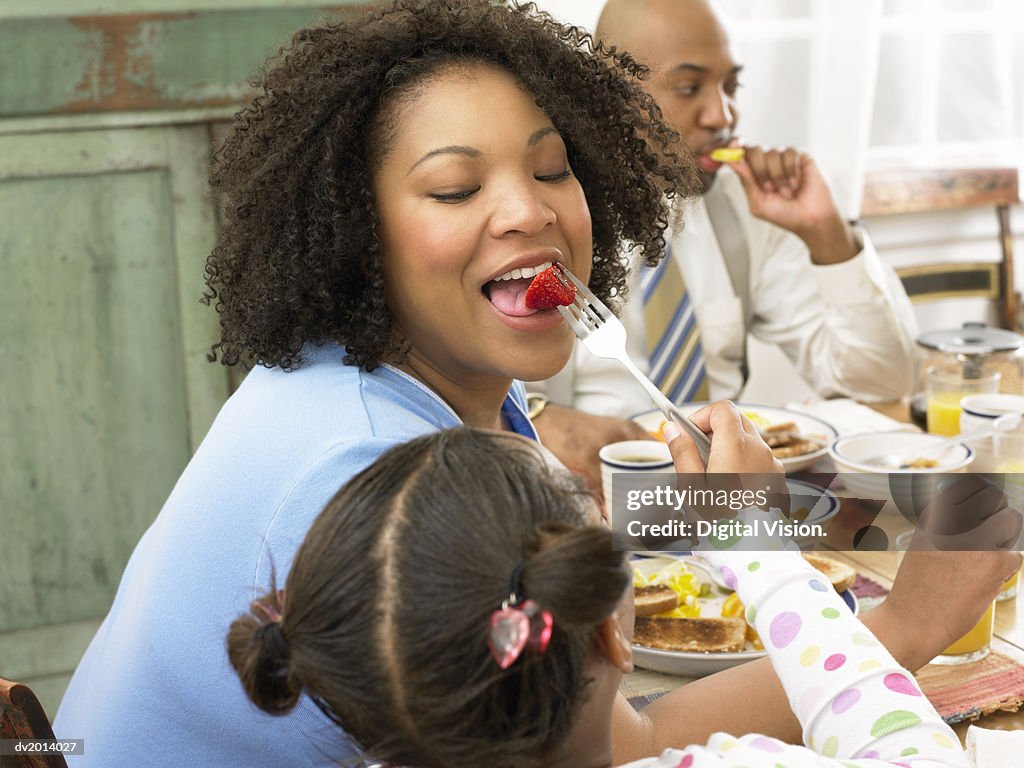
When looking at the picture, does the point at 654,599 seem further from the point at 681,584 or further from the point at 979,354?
the point at 979,354

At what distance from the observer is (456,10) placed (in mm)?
1262

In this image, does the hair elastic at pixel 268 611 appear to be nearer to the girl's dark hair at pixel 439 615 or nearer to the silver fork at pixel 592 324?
the girl's dark hair at pixel 439 615

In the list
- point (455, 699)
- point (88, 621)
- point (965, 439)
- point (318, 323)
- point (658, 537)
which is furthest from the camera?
point (88, 621)

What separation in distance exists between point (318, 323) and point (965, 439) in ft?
3.03

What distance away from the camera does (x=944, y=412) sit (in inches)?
69.9

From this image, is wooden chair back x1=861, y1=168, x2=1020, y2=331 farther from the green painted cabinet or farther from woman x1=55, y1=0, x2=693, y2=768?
woman x1=55, y1=0, x2=693, y2=768

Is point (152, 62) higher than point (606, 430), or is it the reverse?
point (152, 62)

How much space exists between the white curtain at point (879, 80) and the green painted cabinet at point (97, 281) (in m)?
1.03

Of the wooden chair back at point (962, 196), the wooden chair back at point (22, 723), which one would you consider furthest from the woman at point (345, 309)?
the wooden chair back at point (962, 196)

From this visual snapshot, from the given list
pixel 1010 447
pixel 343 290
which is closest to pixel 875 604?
pixel 1010 447

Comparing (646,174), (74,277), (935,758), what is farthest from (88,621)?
(935,758)

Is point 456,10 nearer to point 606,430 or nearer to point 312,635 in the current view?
point 606,430

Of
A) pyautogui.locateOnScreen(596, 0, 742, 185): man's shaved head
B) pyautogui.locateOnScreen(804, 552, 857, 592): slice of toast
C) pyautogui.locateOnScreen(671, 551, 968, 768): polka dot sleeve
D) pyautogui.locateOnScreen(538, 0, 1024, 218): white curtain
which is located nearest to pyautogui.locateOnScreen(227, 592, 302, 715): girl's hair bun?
pyautogui.locateOnScreen(671, 551, 968, 768): polka dot sleeve

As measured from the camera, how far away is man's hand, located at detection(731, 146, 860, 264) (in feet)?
7.41
